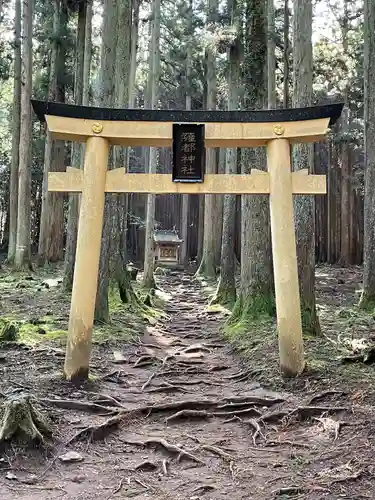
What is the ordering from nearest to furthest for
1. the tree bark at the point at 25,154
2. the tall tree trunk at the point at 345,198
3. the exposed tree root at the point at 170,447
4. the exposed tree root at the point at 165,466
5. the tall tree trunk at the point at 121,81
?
1. the exposed tree root at the point at 165,466
2. the exposed tree root at the point at 170,447
3. the tall tree trunk at the point at 121,81
4. the tree bark at the point at 25,154
5. the tall tree trunk at the point at 345,198

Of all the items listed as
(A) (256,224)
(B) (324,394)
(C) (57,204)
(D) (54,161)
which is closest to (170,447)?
(B) (324,394)

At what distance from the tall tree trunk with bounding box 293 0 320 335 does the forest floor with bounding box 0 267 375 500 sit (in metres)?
0.54

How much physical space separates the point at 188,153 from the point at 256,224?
335 centimetres

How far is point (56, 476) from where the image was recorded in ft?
13.0

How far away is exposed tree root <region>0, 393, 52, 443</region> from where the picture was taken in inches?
164

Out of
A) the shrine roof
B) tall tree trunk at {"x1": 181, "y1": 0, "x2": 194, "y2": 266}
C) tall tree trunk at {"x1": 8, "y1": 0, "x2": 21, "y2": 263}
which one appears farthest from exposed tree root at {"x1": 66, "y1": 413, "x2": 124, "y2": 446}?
the shrine roof

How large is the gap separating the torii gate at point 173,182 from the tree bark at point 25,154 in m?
11.2

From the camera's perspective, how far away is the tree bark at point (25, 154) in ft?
55.7

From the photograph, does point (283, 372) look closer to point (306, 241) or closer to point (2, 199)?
point (306, 241)

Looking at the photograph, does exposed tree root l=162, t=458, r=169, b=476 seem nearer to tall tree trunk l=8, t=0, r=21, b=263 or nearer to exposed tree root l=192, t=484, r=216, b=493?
exposed tree root l=192, t=484, r=216, b=493

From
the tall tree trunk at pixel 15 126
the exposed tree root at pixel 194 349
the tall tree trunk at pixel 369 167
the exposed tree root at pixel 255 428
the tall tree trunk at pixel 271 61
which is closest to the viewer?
the exposed tree root at pixel 255 428

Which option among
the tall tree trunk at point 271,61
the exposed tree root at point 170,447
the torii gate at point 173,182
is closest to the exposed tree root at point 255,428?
A: the exposed tree root at point 170,447

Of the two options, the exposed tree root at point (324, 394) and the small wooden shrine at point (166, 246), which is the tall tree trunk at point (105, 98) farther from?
the small wooden shrine at point (166, 246)

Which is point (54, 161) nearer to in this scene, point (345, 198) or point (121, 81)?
point (121, 81)
